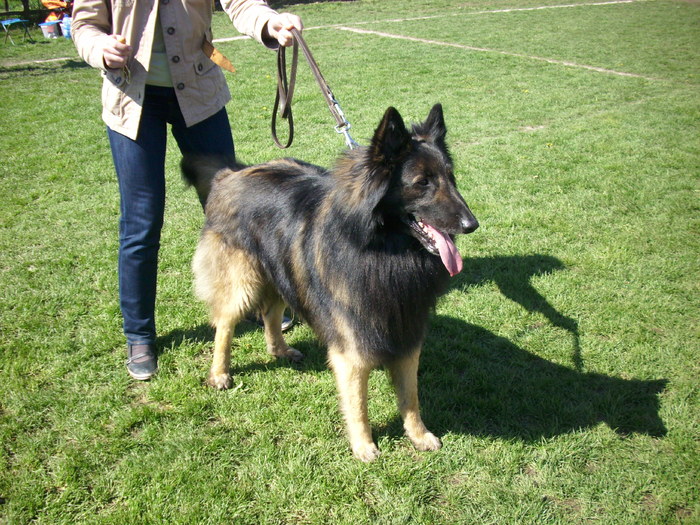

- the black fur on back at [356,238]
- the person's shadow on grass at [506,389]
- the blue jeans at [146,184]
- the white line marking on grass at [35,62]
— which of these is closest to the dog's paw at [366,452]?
the person's shadow on grass at [506,389]

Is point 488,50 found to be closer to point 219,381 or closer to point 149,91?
point 149,91

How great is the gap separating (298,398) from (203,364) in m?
0.83

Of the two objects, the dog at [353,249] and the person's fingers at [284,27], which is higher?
the person's fingers at [284,27]

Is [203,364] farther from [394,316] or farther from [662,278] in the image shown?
[662,278]

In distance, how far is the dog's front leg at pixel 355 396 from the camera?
8.84 ft

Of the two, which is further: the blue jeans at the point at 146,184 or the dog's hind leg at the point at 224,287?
the dog's hind leg at the point at 224,287

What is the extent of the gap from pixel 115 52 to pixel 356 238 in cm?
164

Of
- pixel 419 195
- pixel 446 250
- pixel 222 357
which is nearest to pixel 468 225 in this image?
pixel 446 250

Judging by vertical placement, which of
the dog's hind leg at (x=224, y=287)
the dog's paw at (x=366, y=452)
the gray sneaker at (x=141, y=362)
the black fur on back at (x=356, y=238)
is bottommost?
the dog's paw at (x=366, y=452)

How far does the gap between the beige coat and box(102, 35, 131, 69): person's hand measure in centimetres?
4

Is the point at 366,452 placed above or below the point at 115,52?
below

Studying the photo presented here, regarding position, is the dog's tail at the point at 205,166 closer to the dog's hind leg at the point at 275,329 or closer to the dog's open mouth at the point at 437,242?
the dog's hind leg at the point at 275,329

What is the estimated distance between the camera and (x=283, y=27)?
2898 mm

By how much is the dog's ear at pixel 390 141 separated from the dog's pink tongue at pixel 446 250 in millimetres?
378
